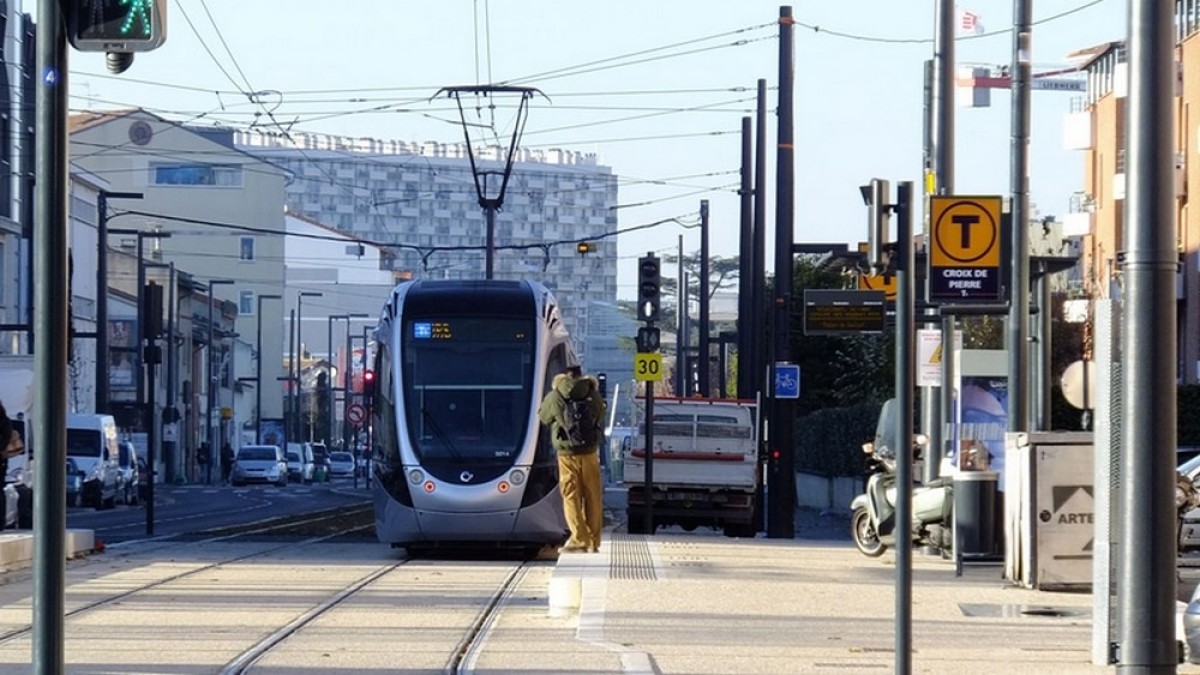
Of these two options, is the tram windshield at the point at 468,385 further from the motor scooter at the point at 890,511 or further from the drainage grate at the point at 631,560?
the motor scooter at the point at 890,511

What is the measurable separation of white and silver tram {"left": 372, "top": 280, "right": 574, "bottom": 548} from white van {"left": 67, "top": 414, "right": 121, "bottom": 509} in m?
26.2

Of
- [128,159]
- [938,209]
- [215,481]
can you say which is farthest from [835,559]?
[128,159]

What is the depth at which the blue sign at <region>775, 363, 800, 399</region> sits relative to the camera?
30656 millimetres

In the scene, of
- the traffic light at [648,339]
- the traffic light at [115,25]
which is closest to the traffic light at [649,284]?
the traffic light at [648,339]

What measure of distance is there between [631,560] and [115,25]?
526 inches

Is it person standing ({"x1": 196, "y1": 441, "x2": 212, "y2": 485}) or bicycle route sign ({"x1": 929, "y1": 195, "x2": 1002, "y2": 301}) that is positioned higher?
bicycle route sign ({"x1": 929, "y1": 195, "x2": 1002, "y2": 301})

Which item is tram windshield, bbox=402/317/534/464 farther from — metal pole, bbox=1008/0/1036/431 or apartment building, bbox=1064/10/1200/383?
apartment building, bbox=1064/10/1200/383

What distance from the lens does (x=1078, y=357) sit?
5247cm

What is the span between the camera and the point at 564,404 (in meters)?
19.8

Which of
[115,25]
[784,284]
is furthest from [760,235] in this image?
[115,25]

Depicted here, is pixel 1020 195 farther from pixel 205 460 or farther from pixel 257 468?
pixel 205 460

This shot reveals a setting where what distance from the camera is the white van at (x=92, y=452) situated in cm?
4928

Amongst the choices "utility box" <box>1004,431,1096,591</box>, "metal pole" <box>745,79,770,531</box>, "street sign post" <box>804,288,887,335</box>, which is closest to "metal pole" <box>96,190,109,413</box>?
"metal pole" <box>745,79,770,531</box>

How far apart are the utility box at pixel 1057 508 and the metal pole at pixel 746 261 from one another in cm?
2590
